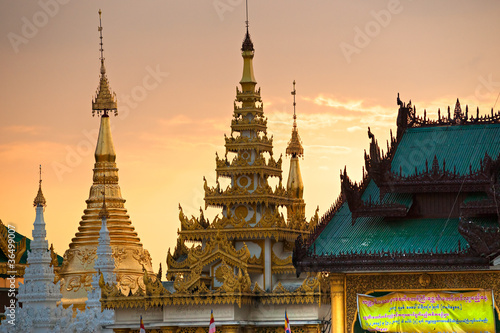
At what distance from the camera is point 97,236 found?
249 feet

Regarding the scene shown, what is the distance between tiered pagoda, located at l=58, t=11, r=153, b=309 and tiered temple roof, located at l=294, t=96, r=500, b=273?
2563cm

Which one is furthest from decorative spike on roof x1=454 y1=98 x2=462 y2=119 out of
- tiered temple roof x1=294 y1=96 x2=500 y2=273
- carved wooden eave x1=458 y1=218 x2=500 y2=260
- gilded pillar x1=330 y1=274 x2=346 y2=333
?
gilded pillar x1=330 y1=274 x2=346 y2=333

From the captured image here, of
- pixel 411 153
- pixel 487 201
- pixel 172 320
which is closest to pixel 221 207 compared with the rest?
pixel 172 320

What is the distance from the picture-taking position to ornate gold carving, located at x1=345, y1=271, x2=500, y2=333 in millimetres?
45719

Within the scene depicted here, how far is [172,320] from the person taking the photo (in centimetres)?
5559

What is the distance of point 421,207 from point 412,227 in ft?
2.55

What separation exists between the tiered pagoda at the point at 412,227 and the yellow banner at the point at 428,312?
324 millimetres

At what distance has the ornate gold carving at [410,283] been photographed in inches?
1800

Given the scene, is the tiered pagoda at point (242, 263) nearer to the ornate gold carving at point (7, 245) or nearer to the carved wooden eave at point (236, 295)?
the carved wooden eave at point (236, 295)

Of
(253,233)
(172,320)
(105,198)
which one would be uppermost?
(105,198)

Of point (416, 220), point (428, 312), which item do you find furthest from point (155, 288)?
point (428, 312)

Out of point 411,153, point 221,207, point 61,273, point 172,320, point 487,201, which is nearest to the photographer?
point 487,201

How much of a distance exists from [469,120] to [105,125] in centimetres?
3354

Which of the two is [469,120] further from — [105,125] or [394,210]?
[105,125]
